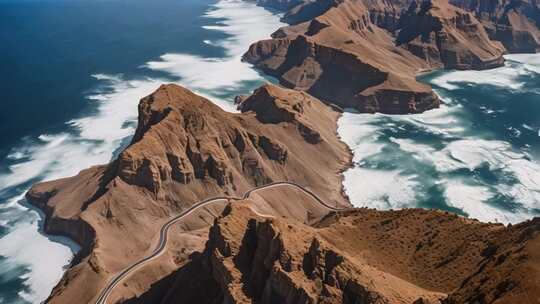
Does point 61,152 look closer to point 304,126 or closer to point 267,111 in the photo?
point 267,111

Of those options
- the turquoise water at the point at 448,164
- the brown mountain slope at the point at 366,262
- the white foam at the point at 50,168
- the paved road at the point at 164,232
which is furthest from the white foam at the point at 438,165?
the white foam at the point at 50,168

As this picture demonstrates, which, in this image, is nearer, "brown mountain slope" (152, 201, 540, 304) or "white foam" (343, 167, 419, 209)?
"brown mountain slope" (152, 201, 540, 304)

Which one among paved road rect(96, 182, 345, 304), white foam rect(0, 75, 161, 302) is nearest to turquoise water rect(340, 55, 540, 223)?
paved road rect(96, 182, 345, 304)

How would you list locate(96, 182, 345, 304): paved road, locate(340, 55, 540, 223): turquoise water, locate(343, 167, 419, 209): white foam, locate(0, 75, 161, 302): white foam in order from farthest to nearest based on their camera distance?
locate(340, 55, 540, 223): turquoise water
locate(343, 167, 419, 209): white foam
locate(0, 75, 161, 302): white foam
locate(96, 182, 345, 304): paved road

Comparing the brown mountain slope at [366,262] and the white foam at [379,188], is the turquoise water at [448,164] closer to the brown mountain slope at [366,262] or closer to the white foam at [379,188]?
the white foam at [379,188]

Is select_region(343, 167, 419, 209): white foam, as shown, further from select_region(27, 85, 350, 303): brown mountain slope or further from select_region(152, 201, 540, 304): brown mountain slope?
select_region(152, 201, 540, 304): brown mountain slope

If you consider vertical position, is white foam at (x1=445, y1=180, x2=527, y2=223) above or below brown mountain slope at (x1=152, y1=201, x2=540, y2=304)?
below
